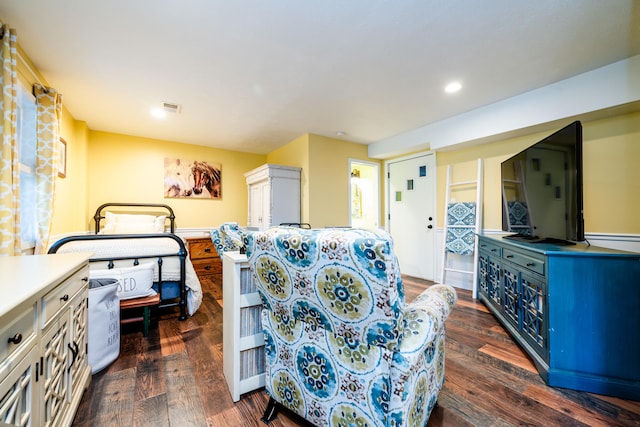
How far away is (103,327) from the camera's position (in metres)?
1.80

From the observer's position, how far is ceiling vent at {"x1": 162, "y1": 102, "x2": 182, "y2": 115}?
9.93 feet

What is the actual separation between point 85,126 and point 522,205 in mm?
5576

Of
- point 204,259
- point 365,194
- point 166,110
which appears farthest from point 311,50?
point 365,194

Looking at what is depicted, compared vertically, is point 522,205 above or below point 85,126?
below

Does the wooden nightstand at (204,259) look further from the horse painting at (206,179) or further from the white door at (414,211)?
the white door at (414,211)

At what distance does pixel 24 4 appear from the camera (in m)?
1.60

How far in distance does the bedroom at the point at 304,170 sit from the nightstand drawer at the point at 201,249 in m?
0.59

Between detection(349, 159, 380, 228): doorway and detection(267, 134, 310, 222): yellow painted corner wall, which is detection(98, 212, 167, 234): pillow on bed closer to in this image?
detection(267, 134, 310, 222): yellow painted corner wall

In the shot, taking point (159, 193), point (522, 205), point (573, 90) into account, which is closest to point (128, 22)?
point (159, 193)

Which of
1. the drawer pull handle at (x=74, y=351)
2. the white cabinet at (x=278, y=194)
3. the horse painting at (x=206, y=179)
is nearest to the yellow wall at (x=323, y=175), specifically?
the white cabinet at (x=278, y=194)

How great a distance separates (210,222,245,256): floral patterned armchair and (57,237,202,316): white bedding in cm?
113

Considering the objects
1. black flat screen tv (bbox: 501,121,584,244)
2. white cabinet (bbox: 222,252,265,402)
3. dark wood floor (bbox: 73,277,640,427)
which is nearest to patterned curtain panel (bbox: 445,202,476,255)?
black flat screen tv (bbox: 501,121,584,244)

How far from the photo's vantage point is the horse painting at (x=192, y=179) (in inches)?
177

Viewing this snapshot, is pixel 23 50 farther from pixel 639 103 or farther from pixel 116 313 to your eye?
pixel 639 103
